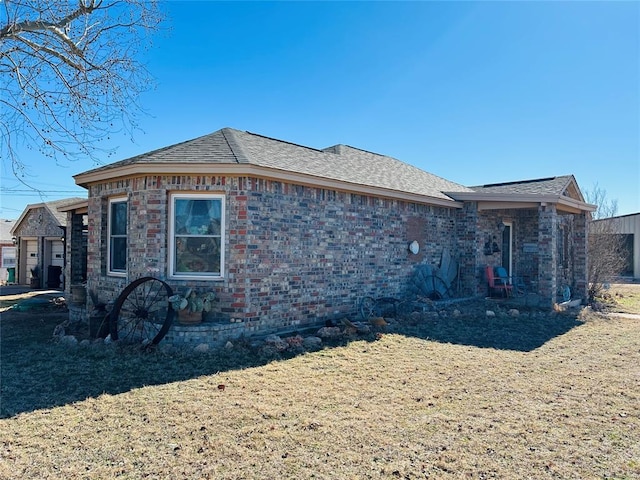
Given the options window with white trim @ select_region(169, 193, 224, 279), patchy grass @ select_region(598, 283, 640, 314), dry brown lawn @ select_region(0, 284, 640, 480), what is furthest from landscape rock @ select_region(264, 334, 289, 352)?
patchy grass @ select_region(598, 283, 640, 314)

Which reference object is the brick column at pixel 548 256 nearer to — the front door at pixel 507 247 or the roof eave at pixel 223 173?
the front door at pixel 507 247

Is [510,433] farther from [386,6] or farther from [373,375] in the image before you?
[386,6]

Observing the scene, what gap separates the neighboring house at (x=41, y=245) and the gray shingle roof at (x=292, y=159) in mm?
12647

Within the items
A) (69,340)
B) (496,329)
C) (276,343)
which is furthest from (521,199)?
(69,340)

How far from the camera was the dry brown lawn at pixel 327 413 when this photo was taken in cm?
313

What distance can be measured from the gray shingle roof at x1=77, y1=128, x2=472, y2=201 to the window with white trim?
2.37ft

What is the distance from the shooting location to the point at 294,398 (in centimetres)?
455

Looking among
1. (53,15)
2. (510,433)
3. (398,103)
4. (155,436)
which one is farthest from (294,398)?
(398,103)

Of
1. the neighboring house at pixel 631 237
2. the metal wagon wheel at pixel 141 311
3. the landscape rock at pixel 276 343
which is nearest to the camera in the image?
the landscape rock at pixel 276 343

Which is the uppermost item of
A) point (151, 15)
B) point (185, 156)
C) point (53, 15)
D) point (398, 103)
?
point (398, 103)

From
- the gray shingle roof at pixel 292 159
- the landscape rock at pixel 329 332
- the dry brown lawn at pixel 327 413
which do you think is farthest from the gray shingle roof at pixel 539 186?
the landscape rock at pixel 329 332

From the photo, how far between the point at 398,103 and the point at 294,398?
1140 centimetres

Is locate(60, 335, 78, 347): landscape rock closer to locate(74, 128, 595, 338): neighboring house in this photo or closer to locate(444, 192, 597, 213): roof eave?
locate(74, 128, 595, 338): neighboring house

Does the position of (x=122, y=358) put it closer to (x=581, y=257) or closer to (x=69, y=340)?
(x=69, y=340)
